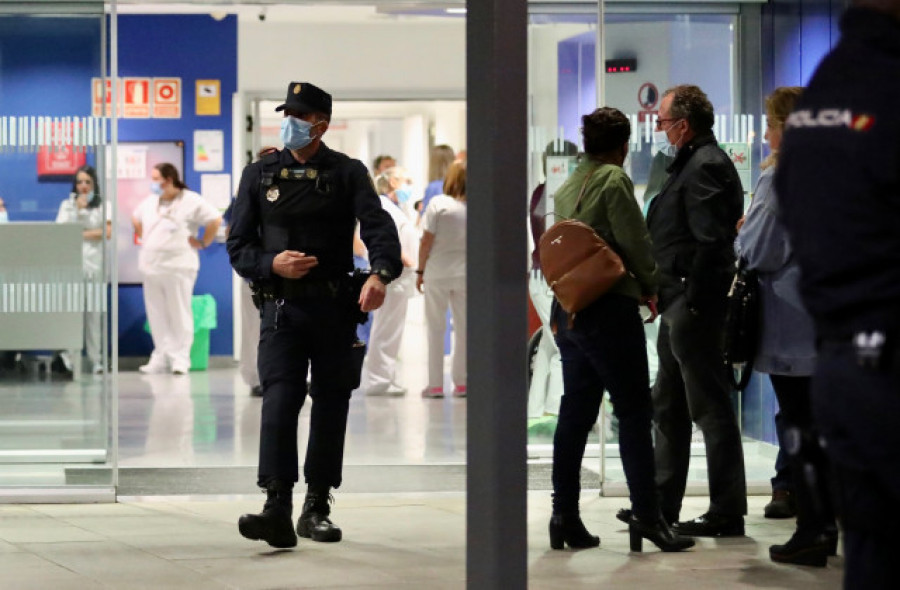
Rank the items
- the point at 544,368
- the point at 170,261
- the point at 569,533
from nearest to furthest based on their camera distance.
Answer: the point at 569,533 < the point at 544,368 < the point at 170,261

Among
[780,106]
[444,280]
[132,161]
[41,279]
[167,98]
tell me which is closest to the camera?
[780,106]

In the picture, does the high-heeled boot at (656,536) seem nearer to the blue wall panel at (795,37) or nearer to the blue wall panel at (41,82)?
the blue wall panel at (795,37)

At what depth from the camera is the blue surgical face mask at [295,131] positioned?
595cm

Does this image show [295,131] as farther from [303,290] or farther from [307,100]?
[303,290]

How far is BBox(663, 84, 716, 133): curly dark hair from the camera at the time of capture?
19.6ft

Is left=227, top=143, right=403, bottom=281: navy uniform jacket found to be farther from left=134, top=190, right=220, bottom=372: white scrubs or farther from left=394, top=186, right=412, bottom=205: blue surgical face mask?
left=394, top=186, right=412, bottom=205: blue surgical face mask

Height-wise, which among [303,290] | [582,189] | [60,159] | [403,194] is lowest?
[303,290]

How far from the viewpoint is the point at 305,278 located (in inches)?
230

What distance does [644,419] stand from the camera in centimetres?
558

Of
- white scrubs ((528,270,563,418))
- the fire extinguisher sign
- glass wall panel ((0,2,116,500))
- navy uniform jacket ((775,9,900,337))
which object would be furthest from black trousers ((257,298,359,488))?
the fire extinguisher sign

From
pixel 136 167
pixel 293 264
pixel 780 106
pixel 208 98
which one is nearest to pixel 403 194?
pixel 208 98

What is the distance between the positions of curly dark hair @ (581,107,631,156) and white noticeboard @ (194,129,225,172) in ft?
31.7

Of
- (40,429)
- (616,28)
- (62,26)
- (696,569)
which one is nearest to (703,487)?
(696,569)

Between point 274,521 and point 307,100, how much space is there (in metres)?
1.60
